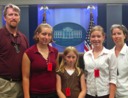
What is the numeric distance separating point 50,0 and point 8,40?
13.4ft

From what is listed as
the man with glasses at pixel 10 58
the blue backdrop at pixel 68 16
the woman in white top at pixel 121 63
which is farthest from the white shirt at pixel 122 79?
the blue backdrop at pixel 68 16

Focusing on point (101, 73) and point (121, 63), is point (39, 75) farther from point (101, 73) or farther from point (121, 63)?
point (121, 63)

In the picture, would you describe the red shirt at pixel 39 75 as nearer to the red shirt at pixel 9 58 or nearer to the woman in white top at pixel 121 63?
the red shirt at pixel 9 58

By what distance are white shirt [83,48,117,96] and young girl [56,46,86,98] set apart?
93mm

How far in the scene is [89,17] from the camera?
20.5 feet

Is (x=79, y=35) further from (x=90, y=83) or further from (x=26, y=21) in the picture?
(x=90, y=83)

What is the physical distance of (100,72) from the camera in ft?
8.71

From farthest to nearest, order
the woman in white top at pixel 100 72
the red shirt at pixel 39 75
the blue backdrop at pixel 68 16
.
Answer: the blue backdrop at pixel 68 16
the woman in white top at pixel 100 72
the red shirt at pixel 39 75

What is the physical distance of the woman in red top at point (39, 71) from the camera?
2.54 m

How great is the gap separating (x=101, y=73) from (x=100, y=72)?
0.02 metres

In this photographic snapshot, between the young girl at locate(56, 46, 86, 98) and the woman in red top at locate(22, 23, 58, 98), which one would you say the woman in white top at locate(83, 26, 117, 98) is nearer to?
the young girl at locate(56, 46, 86, 98)

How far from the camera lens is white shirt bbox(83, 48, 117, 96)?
2650 millimetres

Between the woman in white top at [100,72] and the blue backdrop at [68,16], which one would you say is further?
the blue backdrop at [68,16]

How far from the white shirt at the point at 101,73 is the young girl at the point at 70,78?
9 centimetres
